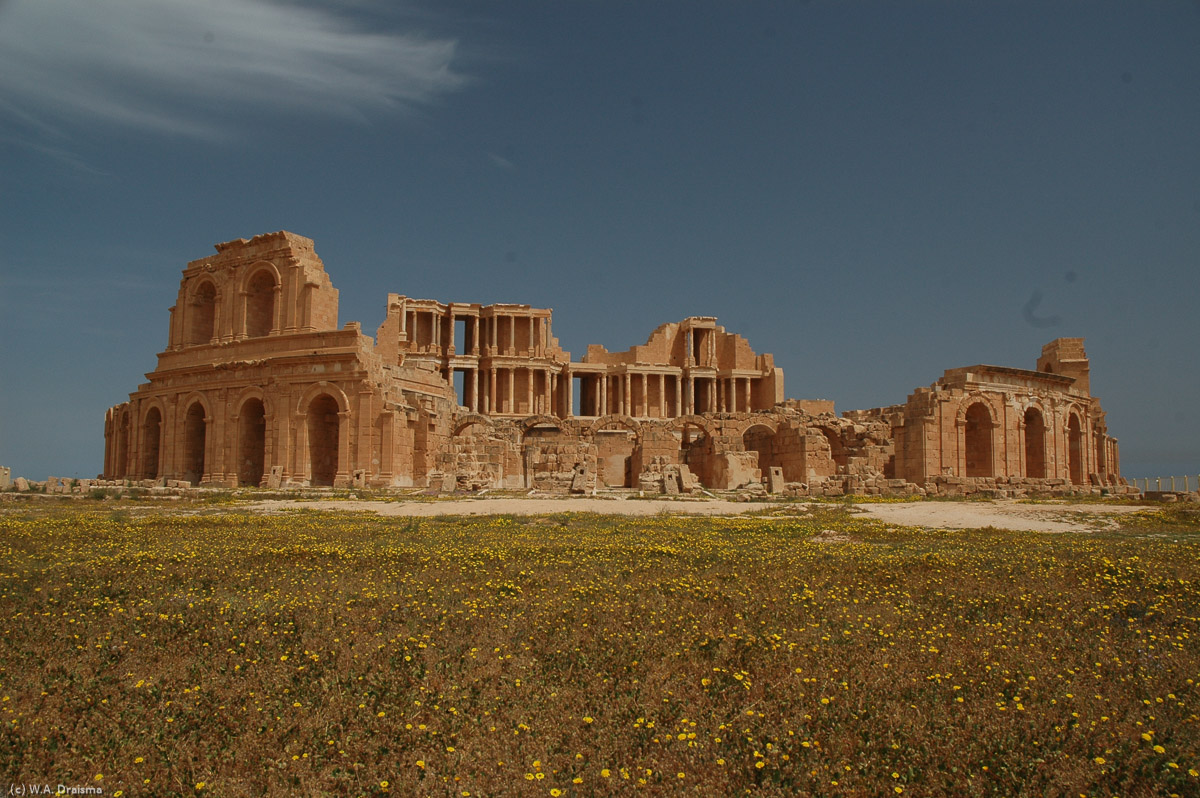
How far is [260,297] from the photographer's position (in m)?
39.6

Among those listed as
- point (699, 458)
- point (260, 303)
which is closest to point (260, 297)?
point (260, 303)

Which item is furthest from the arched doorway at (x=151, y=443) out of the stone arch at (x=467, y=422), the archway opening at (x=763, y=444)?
the archway opening at (x=763, y=444)

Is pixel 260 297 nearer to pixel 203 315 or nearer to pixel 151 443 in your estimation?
pixel 203 315

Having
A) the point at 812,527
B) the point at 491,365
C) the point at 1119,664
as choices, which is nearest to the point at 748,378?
the point at 491,365

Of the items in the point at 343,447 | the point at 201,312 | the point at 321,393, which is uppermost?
the point at 201,312

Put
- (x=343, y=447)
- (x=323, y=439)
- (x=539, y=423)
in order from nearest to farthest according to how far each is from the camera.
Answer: (x=343, y=447) < (x=323, y=439) < (x=539, y=423)

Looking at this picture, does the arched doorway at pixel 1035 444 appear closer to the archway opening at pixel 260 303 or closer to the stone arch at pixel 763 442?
the stone arch at pixel 763 442

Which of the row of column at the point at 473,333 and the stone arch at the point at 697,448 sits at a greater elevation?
the row of column at the point at 473,333

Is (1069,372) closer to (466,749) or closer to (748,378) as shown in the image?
(748,378)

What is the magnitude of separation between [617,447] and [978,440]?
16417 mm

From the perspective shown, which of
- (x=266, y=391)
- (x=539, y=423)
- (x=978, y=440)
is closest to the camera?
(x=266, y=391)

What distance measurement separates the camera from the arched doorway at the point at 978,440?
35.9m

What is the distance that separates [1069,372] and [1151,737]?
5346 cm

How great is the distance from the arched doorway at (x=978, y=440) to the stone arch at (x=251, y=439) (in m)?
31.1
